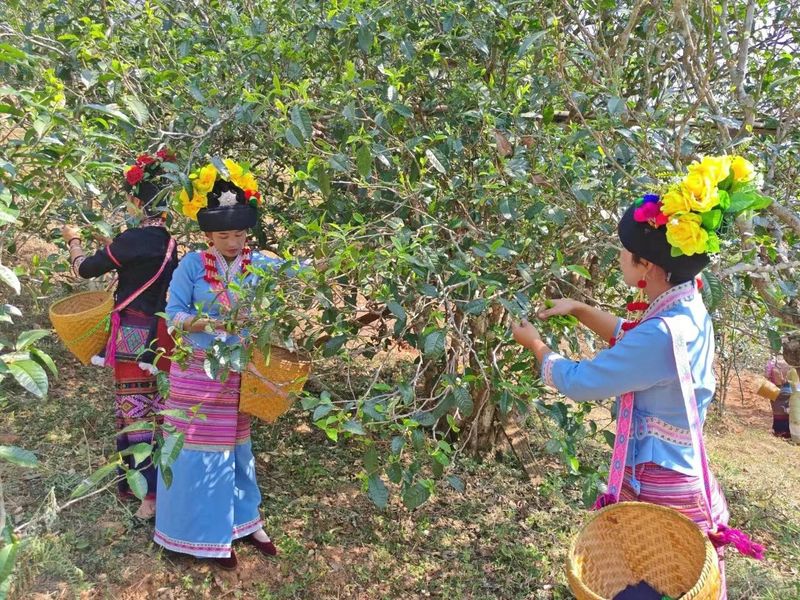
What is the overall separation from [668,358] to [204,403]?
1698 mm

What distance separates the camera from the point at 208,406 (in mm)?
2623

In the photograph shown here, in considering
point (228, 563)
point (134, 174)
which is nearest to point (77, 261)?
point (134, 174)

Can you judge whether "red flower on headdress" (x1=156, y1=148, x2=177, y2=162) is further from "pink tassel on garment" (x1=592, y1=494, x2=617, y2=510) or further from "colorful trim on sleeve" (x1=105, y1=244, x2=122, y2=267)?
"pink tassel on garment" (x1=592, y1=494, x2=617, y2=510)

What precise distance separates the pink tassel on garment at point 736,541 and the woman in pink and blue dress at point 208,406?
1.63 meters

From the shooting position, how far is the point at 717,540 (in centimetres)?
179

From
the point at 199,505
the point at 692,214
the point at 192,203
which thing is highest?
the point at 692,214

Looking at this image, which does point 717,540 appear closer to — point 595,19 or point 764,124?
point 764,124

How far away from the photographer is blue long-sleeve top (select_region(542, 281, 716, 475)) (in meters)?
1.70

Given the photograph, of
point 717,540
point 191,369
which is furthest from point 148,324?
point 717,540

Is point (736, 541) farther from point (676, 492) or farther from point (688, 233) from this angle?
point (688, 233)

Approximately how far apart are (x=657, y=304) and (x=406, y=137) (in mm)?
1310

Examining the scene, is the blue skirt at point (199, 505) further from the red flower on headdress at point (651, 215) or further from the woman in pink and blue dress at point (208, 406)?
the red flower on headdress at point (651, 215)

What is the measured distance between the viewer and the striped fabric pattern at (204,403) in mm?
2605

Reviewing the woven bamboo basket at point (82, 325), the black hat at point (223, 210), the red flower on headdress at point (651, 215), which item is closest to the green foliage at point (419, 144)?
the black hat at point (223, 210)
